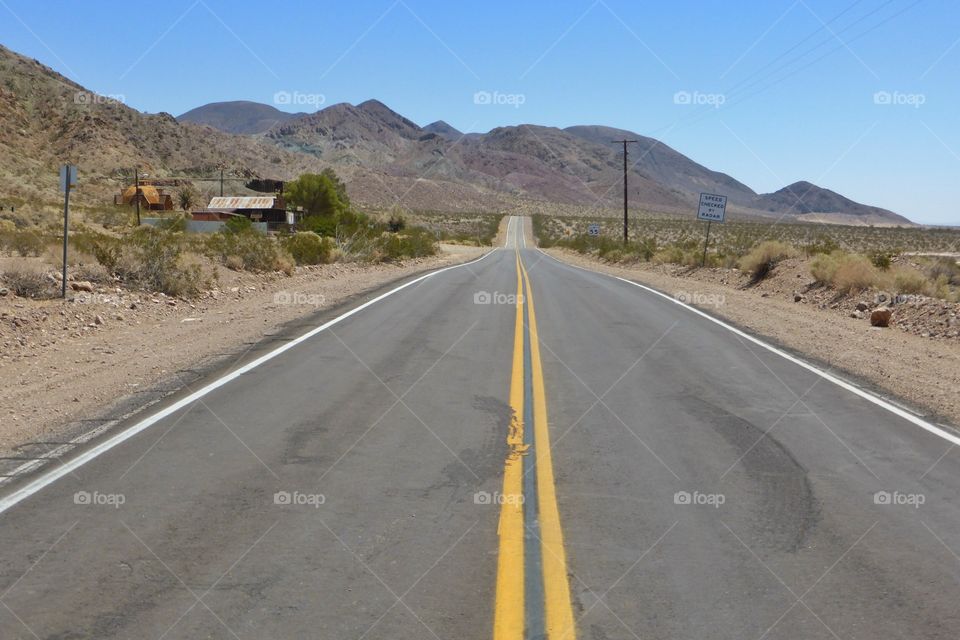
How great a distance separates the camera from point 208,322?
16.7 meters

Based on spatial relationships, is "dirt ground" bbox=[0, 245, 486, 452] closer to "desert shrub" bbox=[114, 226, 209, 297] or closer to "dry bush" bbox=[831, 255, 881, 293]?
"desert shrub" bbox=[114, 226, 209, 297]

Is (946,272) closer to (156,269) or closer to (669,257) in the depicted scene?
(669,257)

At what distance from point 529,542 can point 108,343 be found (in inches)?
415

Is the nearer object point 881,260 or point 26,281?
point 26,281

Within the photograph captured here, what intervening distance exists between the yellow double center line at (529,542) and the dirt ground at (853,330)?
4719 mm

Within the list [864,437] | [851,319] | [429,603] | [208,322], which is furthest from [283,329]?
[851,319]

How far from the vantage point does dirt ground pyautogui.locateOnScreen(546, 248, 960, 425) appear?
454 inches

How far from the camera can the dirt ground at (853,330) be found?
11.5 meters

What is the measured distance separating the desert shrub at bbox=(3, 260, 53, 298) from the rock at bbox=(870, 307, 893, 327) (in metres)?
17.8

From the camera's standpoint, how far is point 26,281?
16266mm

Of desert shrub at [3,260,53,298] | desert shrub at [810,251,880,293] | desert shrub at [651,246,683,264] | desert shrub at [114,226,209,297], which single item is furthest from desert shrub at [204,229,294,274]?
desert shrub at [651,246,683,264]

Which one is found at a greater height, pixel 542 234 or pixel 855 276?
pixel 542 234

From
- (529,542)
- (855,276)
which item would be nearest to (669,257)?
(855,276)

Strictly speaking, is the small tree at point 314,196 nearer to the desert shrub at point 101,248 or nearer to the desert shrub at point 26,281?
the desert shrub at point 101,248
